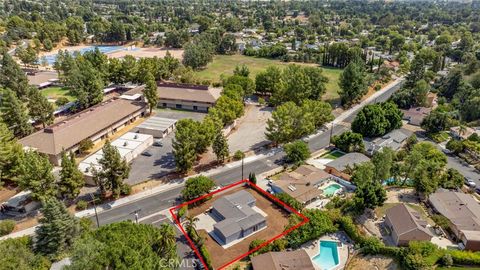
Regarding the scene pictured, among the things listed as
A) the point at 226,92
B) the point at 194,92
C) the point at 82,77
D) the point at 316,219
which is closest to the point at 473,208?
the point at 316,219

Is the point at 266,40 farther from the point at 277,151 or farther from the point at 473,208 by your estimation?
the point at 473,208

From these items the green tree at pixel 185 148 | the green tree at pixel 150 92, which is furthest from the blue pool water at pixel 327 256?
the green tree at pixel 150 92

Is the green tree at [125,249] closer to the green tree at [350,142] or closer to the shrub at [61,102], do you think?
the green tree at [350,142]

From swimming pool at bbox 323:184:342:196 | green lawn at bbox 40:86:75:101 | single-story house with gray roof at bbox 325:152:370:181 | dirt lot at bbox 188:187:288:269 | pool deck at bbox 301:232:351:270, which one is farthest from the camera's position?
green lawn at bbox 40:86:75:101

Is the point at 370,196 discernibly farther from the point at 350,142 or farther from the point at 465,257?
the point at 350,142

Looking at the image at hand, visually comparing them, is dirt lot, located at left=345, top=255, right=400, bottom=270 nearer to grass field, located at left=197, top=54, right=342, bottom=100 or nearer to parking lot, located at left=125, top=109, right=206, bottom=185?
parking lot, located at left=125, top=109, right=206, bottom=185

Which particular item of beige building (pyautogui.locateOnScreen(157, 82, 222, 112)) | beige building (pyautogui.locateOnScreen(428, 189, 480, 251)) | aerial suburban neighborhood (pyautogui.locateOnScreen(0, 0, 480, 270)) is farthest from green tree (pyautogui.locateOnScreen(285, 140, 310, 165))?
beige building (pyautogui.locateOnScreen(157, 82, 222, 112))

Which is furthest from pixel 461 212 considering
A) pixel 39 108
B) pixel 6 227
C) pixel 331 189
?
pixel 39 108

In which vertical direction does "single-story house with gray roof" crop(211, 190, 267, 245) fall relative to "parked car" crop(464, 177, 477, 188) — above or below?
above
